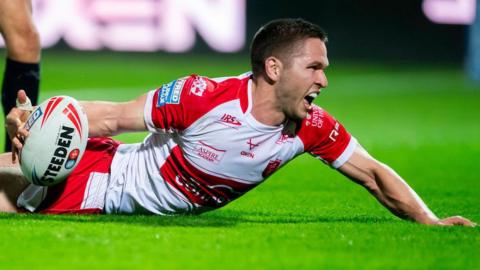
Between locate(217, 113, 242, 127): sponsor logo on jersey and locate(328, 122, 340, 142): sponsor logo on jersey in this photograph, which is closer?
locate(217, 113, 242, 127): sponsor logo on jersey

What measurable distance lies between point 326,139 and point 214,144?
63cm

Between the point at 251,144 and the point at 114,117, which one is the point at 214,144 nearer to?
the point at 251,144

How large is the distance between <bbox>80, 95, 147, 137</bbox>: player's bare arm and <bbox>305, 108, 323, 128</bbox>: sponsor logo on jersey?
883 millimetres

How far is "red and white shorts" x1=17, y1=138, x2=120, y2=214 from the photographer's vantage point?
560 centimetres

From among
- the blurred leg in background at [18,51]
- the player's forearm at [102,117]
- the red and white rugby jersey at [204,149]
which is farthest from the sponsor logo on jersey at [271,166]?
the blurred leg in background at [18,51]

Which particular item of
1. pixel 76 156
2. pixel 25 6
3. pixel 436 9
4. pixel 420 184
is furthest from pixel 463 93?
pixel 76 156

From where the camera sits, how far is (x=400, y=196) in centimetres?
556

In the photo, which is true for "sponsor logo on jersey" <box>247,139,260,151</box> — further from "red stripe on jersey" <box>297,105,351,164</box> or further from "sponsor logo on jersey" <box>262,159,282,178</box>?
"red stripe on jersey" <box>297,105,351,164</box>

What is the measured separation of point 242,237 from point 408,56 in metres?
17.2

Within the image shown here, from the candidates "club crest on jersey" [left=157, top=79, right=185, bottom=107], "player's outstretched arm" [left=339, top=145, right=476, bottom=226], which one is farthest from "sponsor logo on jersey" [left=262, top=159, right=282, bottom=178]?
"club crest on jersey" [left=157, top=79, right=185, bottom=107]

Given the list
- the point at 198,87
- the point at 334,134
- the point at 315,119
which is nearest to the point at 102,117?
the point at 198,87

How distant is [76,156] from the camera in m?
5.21

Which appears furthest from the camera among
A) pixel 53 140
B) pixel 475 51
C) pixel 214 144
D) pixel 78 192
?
pixel 475 51

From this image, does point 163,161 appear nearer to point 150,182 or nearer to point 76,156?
point 150,182
